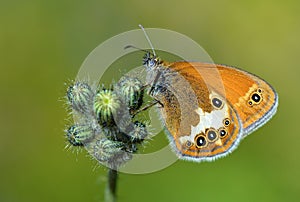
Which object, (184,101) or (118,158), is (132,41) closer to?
(184,101)

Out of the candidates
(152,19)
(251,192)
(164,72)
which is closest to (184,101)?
(164,72)

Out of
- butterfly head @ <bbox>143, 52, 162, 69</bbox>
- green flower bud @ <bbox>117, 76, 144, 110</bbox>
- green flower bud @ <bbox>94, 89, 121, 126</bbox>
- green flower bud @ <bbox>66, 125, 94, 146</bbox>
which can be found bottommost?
green flower bud @ <bbox>66, 125, 94, 146</bbox>

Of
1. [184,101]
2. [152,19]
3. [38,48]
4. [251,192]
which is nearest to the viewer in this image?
[184,101]

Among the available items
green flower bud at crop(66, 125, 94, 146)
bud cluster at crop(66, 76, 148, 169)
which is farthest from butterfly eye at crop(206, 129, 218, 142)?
green flower bud at crop(66, 125, 94, 146)

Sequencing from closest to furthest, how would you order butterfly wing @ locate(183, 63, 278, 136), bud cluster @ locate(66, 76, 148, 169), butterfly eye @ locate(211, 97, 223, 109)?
1. bud cluster @ locate(66, 76, 148, 169)
2. butterfly wing @ locate(183, 63, 278, 136)
3. butterfly eye @ locate(211, 97, 223, 109)

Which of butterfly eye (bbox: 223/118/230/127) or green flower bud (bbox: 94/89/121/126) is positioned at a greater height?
butterfly eye (bbox: 223/118/230/127)

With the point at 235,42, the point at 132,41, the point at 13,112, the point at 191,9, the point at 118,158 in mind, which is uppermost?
the point at 191,9

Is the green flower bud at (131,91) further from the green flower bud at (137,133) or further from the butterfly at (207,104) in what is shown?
the butterfly at (207,104)

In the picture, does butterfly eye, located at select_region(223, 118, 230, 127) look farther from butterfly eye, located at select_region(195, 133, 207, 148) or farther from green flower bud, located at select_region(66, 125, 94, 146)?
green flower bud, located at select_region(66, 125, 94, 146)
